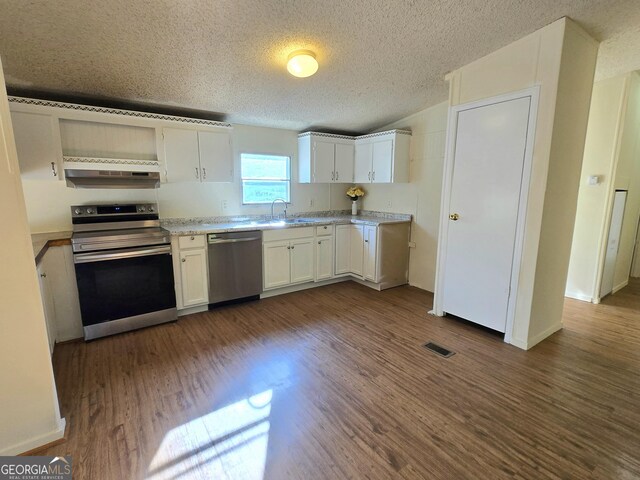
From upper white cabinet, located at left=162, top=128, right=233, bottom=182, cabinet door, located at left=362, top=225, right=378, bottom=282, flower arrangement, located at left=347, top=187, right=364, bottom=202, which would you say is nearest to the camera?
upper white cabinet, located at left=162, top=128, right=233, bottom=182

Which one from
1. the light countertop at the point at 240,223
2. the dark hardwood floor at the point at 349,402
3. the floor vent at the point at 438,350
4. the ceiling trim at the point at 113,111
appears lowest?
the dark hardwood floor at the point at 349,402

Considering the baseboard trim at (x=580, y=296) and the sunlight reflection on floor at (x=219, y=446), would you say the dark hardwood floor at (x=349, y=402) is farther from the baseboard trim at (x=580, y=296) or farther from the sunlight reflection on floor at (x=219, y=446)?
the baseboard trim at (x=580, y=296)

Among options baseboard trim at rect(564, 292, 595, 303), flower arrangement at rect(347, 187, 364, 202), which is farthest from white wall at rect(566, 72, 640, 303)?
flower arrangement at rect(347, 187, 364, 202)

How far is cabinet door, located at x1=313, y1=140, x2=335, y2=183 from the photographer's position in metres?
4.47

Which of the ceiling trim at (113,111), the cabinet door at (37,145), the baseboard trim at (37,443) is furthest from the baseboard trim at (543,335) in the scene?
the cabinet door at (37,145)

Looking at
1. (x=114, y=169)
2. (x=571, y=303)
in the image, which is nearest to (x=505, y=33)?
(x=571, y=303)

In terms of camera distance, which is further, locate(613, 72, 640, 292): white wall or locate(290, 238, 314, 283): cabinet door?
locate(290, 238, 314, 283): cabinet door

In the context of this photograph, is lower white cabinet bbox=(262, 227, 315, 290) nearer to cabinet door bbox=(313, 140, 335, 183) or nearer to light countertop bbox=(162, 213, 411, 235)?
light countertop bbox=(162, 213, 411, 235)

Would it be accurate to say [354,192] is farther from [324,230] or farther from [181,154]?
[181,154]

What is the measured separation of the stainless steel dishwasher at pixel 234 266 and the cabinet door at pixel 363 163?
6.28 feet

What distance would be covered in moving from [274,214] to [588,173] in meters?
4.07

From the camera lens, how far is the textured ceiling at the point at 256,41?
2.09m

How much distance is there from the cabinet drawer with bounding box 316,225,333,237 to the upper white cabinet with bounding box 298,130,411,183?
0.73 metres

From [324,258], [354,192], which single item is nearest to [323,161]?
[354,192]
